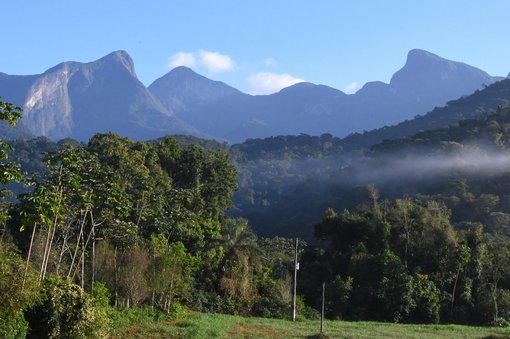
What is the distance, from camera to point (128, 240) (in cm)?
2252

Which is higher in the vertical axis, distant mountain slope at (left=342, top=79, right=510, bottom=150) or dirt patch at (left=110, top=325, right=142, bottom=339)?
distant mountain slope at (left=342, top=79, right=510, bottom=150)

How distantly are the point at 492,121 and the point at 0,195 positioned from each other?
228 feet

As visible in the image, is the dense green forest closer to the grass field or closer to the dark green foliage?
the dark green foliage

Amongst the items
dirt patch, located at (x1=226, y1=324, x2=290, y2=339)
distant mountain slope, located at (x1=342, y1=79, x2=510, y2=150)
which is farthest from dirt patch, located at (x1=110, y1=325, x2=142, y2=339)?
distant mountain slope, located at (x1=342, y1=79, x2=510, y2=150)

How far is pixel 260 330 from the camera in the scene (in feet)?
65.2

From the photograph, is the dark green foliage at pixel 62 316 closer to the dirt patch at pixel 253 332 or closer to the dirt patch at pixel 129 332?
the dirt patch at pixel 129 332

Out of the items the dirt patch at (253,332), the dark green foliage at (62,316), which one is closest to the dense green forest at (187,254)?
the dark green foliage at (62,316)

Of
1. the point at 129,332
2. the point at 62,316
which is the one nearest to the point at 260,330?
the point at 129,332

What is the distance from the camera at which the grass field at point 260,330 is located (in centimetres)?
1773

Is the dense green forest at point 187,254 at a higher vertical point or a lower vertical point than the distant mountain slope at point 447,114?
lower

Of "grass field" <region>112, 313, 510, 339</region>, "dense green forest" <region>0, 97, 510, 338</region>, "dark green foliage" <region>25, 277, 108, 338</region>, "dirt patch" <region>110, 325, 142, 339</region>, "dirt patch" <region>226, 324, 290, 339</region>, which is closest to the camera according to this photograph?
"dark green foliage" <region>25, 277, 108, 338</region>

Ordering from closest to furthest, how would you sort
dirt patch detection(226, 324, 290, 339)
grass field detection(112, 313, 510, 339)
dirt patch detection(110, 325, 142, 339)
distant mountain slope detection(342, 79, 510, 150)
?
dirt patch detection(110, 325, 142, 339) → grass field detection(112, 313, 510, 339) → dirt patch detection(226, 324, 290, 339) → distant mountain slope detection(342, 79, 510, 150)

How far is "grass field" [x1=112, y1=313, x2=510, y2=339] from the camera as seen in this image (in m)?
17.7

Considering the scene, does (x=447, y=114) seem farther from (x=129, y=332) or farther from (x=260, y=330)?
(x=129, y=332)
